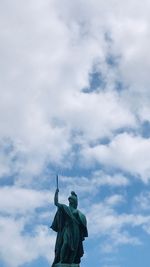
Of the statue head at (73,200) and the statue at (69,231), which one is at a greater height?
the statue head at (73,200)

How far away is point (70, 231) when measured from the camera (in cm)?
2719

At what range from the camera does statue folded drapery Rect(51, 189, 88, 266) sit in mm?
26656

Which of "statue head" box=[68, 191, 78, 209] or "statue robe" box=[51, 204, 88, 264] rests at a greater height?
"statue head" box=[68, 191, 78, 209]

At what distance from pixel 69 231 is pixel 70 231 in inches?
1.9

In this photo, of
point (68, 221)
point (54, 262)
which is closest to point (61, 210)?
point (68, 221)

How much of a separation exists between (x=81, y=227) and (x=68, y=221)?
0.75m

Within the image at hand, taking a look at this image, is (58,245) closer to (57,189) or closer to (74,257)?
(74,257)

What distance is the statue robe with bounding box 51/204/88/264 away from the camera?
1053 inches

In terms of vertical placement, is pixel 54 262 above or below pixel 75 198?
below

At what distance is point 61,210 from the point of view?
27.4 meters

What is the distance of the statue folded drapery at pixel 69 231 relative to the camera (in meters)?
26.7

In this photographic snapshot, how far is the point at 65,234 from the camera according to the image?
1064 inches

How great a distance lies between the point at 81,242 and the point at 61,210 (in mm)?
1771

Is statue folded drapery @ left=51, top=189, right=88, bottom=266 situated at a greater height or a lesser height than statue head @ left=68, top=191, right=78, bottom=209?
lesser
